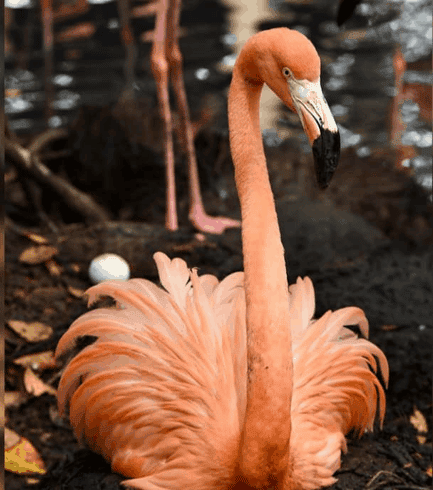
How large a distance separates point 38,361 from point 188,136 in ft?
3.36

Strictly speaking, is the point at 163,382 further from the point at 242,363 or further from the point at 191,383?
the point at 242,363

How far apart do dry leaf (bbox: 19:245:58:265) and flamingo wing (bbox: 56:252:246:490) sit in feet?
2.82

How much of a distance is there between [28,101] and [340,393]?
297 centimetres

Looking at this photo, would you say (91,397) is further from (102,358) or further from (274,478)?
(274,478)

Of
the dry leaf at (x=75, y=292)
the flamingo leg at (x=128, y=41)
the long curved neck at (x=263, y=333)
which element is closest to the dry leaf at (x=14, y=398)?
the dry leaf at (x=75, y=292)

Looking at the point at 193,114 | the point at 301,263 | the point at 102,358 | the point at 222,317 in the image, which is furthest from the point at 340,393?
the point at 193,114

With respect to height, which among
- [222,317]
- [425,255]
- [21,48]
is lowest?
[425,255]

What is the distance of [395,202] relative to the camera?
3107 mm

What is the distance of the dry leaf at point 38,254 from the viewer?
249cm

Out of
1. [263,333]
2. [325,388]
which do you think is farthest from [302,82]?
[325,388]

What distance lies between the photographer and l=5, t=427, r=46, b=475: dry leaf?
1825mm

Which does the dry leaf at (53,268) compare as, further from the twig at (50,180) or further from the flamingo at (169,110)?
the twig at (50,180)

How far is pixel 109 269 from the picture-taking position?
230 cm

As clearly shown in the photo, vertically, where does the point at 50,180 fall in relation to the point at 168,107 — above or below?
below
